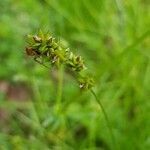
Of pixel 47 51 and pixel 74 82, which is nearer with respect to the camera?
pixel 47 51

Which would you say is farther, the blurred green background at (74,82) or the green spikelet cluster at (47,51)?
the blurred green background at (74,82)

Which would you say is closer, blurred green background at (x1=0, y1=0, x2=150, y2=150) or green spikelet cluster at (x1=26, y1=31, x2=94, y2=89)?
green spikelet cluster at (x1=26, y1=31, x2=94, y2=89)

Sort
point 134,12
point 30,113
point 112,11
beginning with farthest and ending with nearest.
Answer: point 112,11 < point 134,12 < point 30,113

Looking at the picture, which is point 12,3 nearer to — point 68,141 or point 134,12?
point 134,12

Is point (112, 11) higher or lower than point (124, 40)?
higher

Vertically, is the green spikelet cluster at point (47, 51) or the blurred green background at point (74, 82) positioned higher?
the blurred green background at point (74, 82)

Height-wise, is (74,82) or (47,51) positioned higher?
(74,82)

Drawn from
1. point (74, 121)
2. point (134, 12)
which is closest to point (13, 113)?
point (74, 121)

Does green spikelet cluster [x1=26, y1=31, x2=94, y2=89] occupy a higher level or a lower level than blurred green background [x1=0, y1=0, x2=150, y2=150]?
lower
